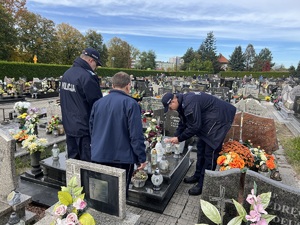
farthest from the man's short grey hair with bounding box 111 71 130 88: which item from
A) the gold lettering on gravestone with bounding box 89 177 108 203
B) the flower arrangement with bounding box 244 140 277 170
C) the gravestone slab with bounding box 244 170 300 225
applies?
the flower arrangement with bounding box 244 140 277 170

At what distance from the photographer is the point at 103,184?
102 inches

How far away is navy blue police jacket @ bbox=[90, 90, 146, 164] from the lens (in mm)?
2766

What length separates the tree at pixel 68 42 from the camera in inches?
1864

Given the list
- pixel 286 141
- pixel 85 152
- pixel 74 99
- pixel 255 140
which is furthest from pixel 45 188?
pixel 286 141

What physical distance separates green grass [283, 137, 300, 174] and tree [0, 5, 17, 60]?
3170 cm

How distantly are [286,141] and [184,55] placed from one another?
66722 millimetres

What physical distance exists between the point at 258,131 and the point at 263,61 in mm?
81794

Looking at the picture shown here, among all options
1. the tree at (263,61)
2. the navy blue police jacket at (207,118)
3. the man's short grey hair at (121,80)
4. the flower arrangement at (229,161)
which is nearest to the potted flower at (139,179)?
the navy blue police jacket at (207,118)

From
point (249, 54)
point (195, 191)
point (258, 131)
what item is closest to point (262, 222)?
point (195, 191)

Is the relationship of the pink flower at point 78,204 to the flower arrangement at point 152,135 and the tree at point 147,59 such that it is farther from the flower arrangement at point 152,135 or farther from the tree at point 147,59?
the tree at point 147,59

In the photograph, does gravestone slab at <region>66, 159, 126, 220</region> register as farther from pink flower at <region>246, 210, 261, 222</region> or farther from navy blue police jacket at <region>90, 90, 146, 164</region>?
pink flower at <region>246, 210, 261, 222</region>

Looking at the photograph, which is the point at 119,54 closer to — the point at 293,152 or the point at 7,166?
the point at 293,152

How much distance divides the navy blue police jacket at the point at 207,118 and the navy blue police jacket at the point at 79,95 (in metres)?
1.41

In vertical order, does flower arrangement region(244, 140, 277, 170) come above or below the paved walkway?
above
